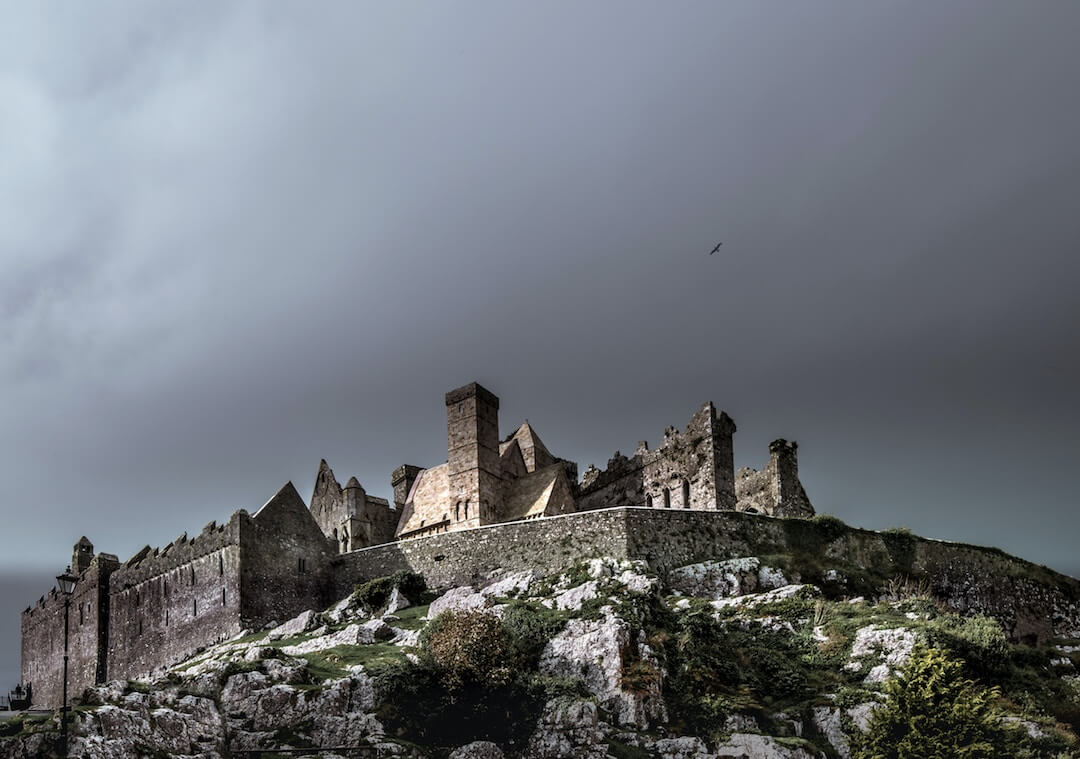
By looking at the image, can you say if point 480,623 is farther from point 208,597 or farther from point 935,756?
point 208,597

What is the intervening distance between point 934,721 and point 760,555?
60.9 feet

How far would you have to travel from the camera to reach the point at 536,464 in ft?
266

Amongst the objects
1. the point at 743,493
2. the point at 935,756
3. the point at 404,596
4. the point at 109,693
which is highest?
the point at 743,493

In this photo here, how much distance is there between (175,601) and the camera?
207 ft

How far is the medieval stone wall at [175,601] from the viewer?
6009cm

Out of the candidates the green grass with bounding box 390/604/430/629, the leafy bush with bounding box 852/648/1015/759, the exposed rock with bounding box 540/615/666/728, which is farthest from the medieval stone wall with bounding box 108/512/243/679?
the leafy bush with bounding box 852/648/1015/759

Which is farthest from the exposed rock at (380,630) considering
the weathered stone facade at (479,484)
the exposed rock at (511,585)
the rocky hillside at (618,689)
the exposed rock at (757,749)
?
the exposed rock at (757,749)

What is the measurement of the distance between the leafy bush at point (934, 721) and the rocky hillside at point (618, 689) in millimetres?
72

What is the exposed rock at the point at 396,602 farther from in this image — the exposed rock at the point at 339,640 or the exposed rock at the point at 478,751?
the exposed rock at the point at 478,751

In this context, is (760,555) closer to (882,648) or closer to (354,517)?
(882,648)

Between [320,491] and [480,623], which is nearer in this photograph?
[480,623]

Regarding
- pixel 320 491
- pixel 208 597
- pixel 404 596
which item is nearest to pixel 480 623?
pixel 404 596

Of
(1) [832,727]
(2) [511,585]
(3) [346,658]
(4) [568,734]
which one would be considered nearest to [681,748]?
(4) [568,734]

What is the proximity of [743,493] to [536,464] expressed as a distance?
53.4 ft
